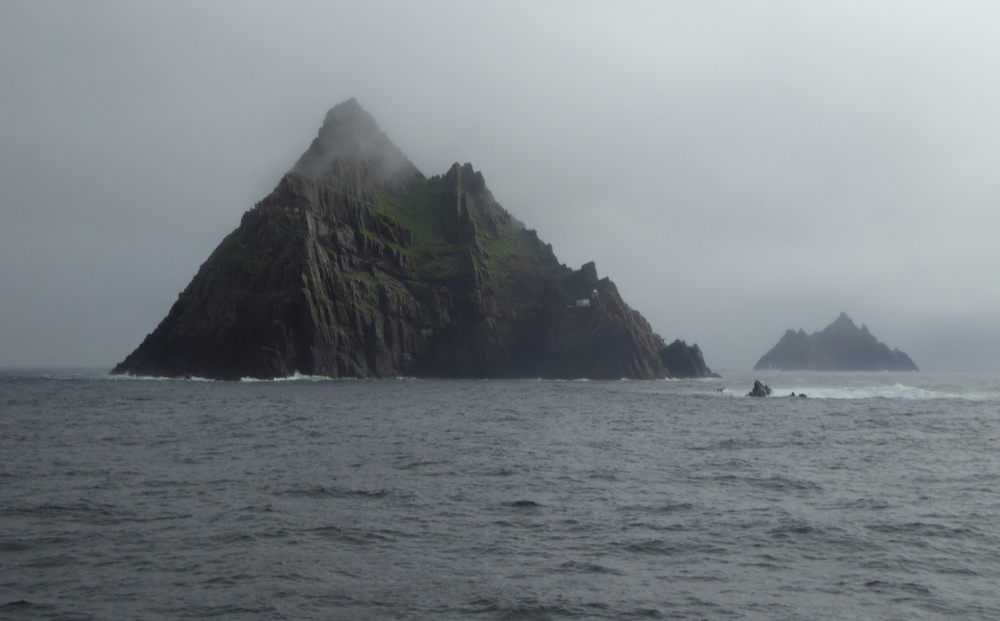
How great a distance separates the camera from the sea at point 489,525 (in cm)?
1572

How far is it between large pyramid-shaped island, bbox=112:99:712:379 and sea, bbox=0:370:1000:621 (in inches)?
3730

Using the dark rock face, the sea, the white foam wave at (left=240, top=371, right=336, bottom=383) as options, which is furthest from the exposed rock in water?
the dark rock face

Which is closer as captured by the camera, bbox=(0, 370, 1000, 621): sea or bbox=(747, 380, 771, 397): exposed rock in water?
bbox=(0, 370, 1000, 621): sea

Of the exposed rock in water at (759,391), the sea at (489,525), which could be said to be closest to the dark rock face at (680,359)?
the exposed rock in water at (759,391)

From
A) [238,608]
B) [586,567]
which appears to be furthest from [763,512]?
[238,608]

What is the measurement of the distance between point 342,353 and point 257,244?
1208 inches

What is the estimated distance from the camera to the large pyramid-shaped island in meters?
139

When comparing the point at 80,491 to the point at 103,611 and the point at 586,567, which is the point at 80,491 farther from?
the point at 586,567

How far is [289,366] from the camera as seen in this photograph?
5389 inches

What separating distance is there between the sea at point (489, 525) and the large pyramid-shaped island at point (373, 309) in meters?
94.7

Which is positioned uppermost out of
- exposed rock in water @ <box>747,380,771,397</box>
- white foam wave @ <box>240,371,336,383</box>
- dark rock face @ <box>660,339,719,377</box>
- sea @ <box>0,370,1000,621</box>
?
dark rock face @ <box>660,339,719,377</box>

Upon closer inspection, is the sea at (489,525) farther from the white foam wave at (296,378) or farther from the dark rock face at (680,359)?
the dark rock face at (680,359)

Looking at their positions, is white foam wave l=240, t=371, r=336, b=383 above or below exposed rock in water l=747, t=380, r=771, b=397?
above

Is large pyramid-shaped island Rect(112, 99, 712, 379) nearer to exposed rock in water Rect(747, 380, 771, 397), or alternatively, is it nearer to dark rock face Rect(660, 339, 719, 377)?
dark rock face Rect(660, 339, 719, 377)
